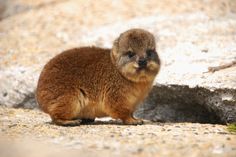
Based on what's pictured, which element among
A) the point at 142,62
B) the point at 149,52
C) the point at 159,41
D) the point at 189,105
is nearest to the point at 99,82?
the point at 142,62

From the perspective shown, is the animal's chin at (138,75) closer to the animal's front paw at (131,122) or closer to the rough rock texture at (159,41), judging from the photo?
the animal's front paw at (131,122)

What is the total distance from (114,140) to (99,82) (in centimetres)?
189

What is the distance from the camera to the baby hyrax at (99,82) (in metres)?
8.13

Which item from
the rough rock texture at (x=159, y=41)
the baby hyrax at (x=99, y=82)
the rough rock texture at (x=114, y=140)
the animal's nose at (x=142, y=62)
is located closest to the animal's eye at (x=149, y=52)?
the baby hyrax at (x=99, y=82)

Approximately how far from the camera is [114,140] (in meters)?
6.69

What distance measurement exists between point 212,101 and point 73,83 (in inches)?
83.5

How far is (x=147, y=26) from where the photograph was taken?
11914 millimetres

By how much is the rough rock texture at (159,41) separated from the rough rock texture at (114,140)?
1260 millimetres

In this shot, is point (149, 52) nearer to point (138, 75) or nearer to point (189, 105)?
point (138, 75)

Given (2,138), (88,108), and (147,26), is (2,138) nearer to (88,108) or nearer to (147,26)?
(88,108)

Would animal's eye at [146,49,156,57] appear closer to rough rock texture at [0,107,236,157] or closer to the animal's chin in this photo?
the animal's chin

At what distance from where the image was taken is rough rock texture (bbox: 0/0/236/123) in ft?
29.7

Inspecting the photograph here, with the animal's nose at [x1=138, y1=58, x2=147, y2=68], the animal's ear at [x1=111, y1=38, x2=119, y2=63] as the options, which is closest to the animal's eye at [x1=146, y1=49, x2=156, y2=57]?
the animal's nose at [x1=138, y1=58, x2=147, y2=68]

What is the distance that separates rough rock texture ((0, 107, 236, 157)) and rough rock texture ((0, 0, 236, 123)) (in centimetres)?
126
